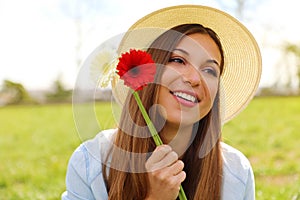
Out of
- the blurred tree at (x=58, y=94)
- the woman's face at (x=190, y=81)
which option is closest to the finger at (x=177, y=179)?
the woman's face at (x=190, y=81)

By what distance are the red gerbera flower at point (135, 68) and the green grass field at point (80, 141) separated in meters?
0.28

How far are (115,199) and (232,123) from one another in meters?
5.02

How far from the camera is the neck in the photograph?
181 centimetres

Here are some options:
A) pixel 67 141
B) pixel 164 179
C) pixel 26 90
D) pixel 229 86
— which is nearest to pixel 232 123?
pixel 67 141

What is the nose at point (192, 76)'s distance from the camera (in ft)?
5.40

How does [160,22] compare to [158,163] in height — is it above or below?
above

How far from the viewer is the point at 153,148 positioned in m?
1.83

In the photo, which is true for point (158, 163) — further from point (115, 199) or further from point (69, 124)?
point (69, 124)

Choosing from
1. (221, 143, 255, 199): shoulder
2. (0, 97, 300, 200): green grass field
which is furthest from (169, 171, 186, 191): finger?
(221, 143, 255, 199): shoulder

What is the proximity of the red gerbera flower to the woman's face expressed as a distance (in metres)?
0.28

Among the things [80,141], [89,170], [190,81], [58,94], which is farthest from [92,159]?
[58,94]

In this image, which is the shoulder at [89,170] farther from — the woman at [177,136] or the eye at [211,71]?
the eye at [211,71]

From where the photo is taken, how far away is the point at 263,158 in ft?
15.2

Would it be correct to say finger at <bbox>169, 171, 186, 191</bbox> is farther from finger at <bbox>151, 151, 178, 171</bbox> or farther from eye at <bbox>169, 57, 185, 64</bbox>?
eye at <bbox>169, 57, 185, 64</bbox>
